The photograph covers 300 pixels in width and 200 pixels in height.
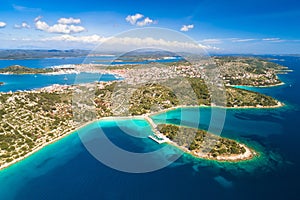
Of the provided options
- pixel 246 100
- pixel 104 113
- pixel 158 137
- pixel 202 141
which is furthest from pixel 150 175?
pixel 246 100

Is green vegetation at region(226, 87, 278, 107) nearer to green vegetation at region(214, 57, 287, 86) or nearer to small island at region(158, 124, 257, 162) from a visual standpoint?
small island at region(158, 124, 257, 162)

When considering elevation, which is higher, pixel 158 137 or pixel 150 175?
pixel 158 137

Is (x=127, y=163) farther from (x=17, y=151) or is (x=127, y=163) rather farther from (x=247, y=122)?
(x=247, y=122)

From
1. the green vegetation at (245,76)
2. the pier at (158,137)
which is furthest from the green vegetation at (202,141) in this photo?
the green vegetation at (245,76)

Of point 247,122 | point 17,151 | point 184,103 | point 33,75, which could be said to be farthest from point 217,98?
point 33,75

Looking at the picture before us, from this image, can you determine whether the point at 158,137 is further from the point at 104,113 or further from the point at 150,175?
the point at 104,113

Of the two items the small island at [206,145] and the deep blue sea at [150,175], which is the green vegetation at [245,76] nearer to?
the deep blue sea at [150,175]

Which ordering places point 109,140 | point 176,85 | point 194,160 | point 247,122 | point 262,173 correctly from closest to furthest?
point 262,173
point 194,160
point 109,140
point 247,122
point 176,85
